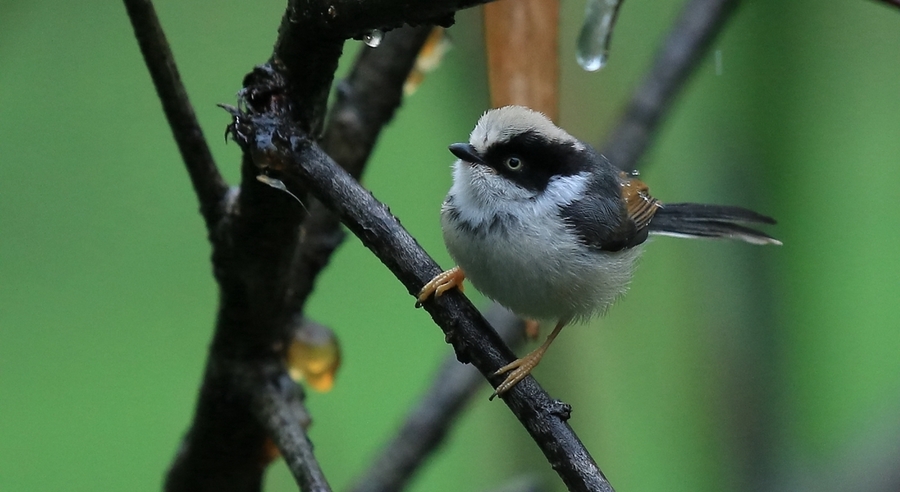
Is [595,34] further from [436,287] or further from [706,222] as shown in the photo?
[706,222]

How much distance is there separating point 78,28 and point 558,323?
8.31 ft

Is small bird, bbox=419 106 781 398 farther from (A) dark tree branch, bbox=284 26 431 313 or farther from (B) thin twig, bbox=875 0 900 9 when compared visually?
(B) thin twig, bbox=875 0 900 9

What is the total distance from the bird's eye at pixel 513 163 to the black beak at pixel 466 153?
0.05m

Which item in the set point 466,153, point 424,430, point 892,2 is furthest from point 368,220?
point 424,430

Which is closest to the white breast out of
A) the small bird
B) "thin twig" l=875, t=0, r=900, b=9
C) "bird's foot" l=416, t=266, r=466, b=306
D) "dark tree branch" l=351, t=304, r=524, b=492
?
the small bird

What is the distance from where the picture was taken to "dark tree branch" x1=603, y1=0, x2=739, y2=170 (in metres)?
1.95

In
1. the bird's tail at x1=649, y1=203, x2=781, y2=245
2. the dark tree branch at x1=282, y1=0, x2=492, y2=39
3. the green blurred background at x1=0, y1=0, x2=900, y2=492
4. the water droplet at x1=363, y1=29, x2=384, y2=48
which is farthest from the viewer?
the green blurred background at x1=0, y1=0, x2=900, y2=492

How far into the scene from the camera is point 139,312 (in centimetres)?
368

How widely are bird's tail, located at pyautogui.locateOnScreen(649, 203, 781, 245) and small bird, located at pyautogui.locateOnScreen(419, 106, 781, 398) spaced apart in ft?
0.90

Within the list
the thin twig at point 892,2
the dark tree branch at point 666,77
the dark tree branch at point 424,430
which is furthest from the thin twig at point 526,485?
the thin twig at point 892,2

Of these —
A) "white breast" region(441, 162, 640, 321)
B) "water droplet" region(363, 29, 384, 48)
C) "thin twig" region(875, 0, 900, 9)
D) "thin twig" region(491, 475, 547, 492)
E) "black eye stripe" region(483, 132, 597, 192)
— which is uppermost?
"water droplet" region(363, 29, 384, 48)

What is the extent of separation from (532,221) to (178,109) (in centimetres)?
64

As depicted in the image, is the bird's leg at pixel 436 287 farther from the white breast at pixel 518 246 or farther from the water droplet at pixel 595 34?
the water droplet at pixel 595 34

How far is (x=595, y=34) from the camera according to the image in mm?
1357
